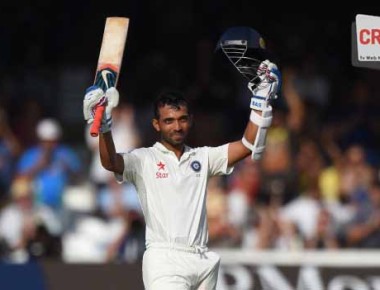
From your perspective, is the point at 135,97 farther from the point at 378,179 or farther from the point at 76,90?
the point at 378,179

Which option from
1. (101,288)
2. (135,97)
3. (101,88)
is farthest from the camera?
(135,97)

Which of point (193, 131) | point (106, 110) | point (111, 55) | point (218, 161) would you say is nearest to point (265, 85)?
point (218, 161)

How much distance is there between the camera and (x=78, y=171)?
12555mm

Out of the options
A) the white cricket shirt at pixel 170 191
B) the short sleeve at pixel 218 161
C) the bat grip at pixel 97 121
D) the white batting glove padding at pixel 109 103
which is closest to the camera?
the bat grip at pixel 97 121

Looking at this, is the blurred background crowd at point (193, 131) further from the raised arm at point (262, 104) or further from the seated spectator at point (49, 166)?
the raised arm at point (262, 104)

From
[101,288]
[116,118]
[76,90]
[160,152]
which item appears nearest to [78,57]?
[76,90]

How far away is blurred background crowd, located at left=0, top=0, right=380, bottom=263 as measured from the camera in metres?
11.8

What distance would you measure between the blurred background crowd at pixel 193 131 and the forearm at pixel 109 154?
13.8ft

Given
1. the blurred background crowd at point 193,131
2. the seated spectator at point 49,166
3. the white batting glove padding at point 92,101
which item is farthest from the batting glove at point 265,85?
the seated spectator at point 49,166

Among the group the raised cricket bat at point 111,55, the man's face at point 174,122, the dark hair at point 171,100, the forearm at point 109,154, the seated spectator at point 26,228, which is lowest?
the seated spectator at point 26,228

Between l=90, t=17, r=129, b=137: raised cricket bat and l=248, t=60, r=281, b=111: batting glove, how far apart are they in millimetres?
804

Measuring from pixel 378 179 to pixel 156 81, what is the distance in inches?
112

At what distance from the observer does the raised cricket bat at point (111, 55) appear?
7.00 m

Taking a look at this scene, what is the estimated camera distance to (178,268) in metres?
7.06
